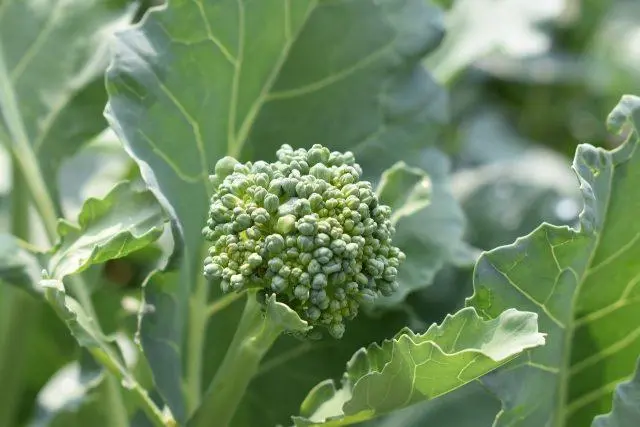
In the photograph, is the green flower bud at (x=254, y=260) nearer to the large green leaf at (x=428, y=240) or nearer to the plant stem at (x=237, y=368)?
the plant stem at (x=237, y=368)

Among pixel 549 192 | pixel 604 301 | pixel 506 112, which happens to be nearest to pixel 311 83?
pixel 604 301

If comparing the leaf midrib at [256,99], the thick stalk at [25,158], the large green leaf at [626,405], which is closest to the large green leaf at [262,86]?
the leaf midrib at [256,99]

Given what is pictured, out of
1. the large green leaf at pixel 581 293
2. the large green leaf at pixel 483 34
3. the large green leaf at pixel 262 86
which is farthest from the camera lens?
the large green leaf at pixel 483 34

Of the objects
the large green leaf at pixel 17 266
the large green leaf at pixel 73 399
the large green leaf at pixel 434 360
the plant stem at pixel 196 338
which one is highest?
the large green leaf at pixel 434 360

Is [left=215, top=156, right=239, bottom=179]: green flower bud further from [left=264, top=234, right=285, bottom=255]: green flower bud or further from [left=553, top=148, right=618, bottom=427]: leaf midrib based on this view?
[left=553, top=148, right=618, bottom=427]: leaf midrib

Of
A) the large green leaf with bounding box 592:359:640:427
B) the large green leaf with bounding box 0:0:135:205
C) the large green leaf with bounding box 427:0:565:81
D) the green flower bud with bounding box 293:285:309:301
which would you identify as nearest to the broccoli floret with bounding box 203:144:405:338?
the green flower bud with bounding box 293:285:309:301

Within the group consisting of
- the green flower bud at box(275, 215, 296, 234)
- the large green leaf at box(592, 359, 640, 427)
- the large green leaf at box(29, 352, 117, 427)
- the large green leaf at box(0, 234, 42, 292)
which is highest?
the green flower bud at box(275, 215, 296, 234)

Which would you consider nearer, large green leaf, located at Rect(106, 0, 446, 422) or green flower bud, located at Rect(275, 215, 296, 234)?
green flower bud, located at Rect(275, 215, 296, 234)

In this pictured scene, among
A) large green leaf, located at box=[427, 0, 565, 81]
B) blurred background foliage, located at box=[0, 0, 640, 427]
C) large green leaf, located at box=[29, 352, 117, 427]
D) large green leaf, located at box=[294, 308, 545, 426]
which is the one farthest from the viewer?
large green leaf, located at box=[427, 0, 565, 81]

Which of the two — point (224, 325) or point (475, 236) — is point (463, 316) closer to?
point (224, 325)
